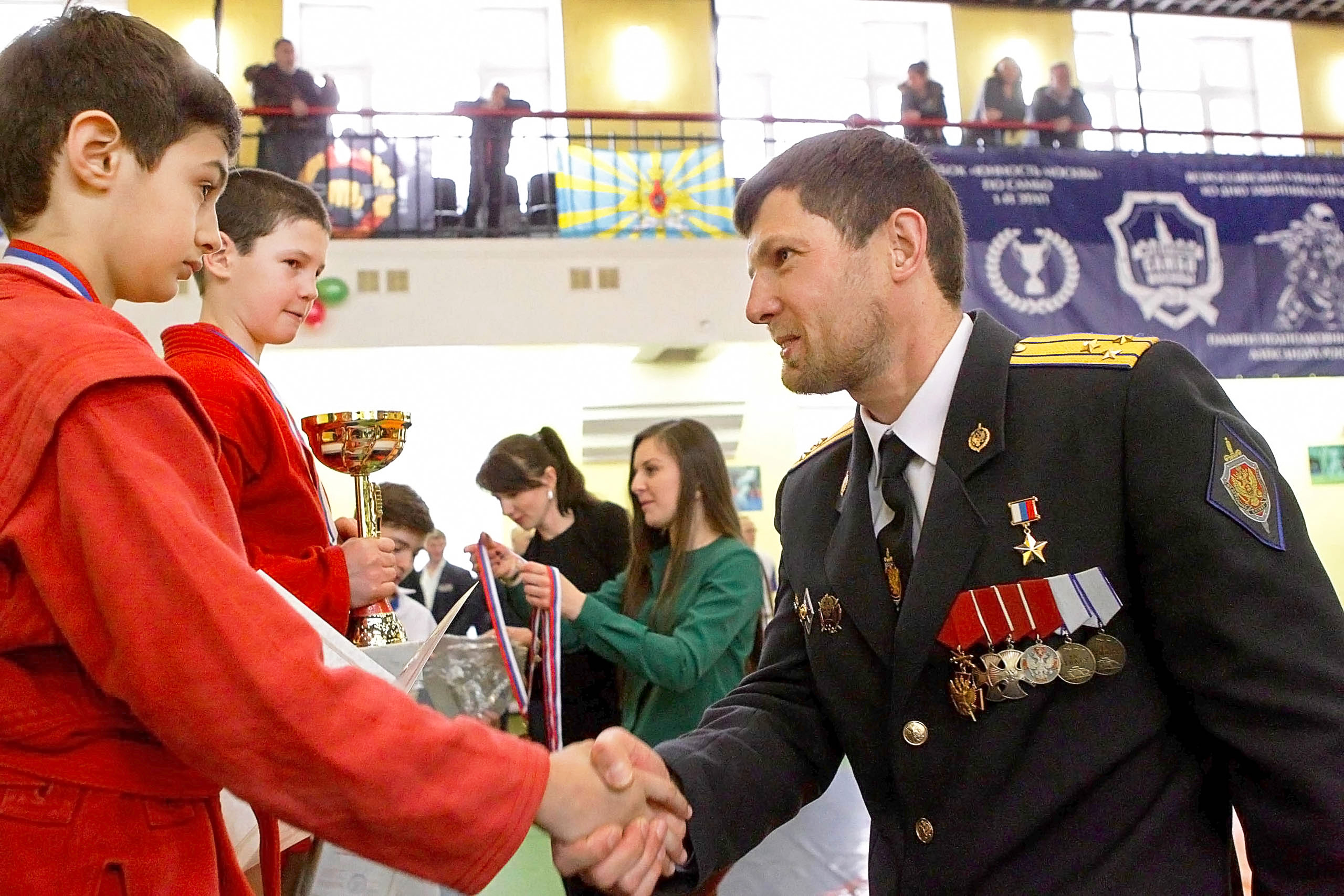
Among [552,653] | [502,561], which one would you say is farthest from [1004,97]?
[552,653]

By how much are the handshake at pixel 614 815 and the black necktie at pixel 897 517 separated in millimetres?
376

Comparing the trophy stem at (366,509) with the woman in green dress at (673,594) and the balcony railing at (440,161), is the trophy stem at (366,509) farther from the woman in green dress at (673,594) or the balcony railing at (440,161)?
the balcony railing at (440,161)

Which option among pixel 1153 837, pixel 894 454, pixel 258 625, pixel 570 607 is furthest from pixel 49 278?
pixel 570 607

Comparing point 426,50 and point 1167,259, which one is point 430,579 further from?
point 426,50

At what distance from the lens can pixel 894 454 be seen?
4.86 feet

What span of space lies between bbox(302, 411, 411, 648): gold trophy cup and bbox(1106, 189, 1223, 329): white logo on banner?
23.1 ft

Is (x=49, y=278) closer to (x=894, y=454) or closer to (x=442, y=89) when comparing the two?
(x=894, y=454)

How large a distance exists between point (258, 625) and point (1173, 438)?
0.96 metres

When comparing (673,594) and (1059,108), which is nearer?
(673,594)

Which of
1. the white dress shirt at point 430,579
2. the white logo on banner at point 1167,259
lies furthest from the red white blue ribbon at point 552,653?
the white logo on banner at point 1167,259

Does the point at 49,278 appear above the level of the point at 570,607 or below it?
above

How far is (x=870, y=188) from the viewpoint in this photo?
5.13ft

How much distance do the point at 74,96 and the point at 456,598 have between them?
218 inches

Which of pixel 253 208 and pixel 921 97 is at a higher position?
pixel 921 97
